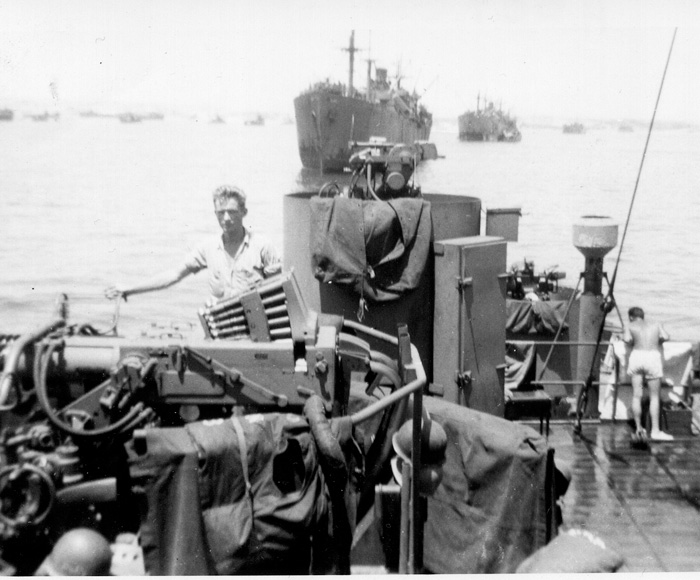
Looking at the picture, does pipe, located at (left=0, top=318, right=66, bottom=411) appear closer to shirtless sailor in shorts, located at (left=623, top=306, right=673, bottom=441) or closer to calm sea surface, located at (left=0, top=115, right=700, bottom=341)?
calm sea surface, located at (left=0, top=115, right=700, bottom=341)

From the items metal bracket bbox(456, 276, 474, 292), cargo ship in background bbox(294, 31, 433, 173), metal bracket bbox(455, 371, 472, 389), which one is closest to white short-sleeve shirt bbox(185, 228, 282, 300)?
metal bracket bbox(456, 276, 474, 292)

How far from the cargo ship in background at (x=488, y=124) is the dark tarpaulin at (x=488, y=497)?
8792 centimetres

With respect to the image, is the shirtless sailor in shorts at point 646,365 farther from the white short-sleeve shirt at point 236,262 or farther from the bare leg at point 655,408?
the white short-sleeve shirt at point 236,262

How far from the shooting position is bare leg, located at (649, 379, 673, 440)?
8.02 metres

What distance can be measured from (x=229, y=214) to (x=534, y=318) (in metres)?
8.31

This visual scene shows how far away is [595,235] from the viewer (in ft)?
28.4

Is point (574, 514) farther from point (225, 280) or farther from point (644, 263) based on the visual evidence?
point (644, 263)

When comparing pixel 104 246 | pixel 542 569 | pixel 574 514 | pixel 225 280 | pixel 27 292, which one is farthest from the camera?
pixel 104 246

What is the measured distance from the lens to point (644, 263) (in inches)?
1206

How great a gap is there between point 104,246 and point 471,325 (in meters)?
25.5

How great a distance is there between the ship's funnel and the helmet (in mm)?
6364

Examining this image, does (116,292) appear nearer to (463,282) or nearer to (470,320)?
(463,282)

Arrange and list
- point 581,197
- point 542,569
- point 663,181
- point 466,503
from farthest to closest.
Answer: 1. point 663,181
2. point 581,197
3. point 466,503
4. point 542,569

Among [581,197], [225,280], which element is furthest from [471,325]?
[581,197]
